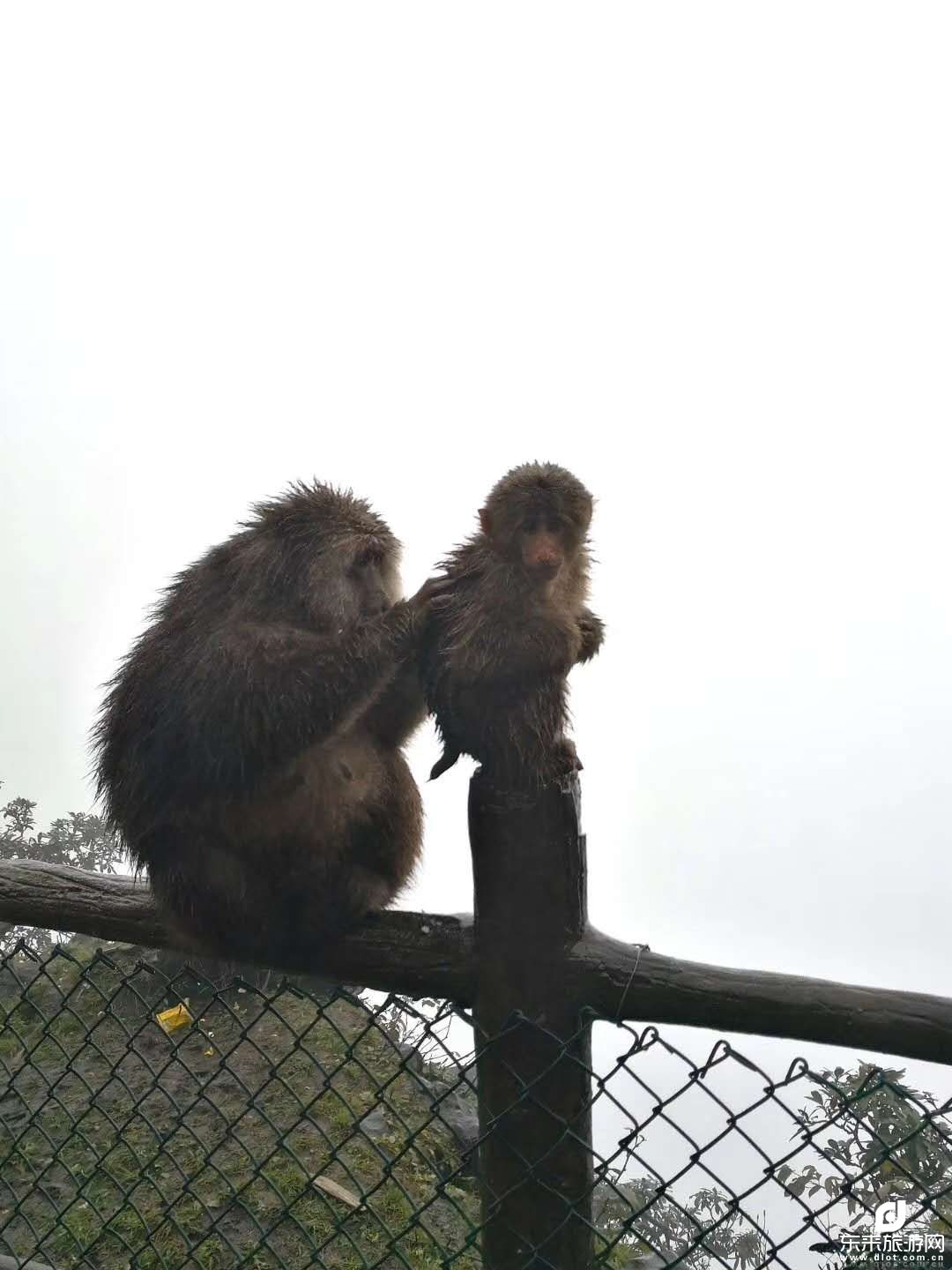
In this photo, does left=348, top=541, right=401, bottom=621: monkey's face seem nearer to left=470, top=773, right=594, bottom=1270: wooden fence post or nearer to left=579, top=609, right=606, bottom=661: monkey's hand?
left=579, top=609, right=606, bottom=661: monkey's hand

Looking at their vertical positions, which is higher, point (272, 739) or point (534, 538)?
point (534, 538)

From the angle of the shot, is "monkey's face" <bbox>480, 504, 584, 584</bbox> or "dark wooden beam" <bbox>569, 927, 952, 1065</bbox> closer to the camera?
"dark wooden beam" <bbox>569, 927, 952, 1065</bbox>

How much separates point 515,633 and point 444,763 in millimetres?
295

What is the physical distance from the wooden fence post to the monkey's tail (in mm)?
257

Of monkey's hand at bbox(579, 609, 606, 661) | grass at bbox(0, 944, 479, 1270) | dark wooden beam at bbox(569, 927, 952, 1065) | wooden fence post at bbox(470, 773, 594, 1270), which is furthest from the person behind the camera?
grass at bbox(0, 944, 479, 1270)

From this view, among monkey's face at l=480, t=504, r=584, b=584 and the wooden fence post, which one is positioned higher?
monkey's face at l=480, t=504, r=584, b=584

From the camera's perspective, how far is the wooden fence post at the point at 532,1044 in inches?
63.7

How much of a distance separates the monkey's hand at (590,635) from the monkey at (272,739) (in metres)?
0.33

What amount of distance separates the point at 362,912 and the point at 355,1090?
2.03 meters

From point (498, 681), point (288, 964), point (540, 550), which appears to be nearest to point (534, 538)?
point (540, 550)

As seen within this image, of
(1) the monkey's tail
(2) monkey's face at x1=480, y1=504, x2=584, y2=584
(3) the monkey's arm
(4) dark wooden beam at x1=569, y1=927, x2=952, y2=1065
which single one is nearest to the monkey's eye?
(3) the monkey's arm

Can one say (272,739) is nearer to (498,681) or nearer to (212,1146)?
(498,681)

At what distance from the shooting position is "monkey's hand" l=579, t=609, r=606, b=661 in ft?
6.87

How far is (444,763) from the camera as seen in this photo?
1972 mm
